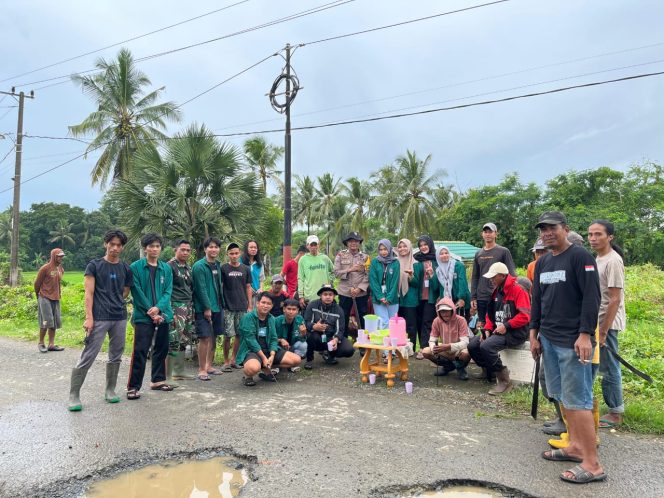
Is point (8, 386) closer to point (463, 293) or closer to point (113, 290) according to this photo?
point (113, 290)

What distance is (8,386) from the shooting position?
6016 mm

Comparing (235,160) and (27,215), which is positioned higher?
(27,215)

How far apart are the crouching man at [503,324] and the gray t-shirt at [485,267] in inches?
25.5

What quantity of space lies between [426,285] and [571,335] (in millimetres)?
3481

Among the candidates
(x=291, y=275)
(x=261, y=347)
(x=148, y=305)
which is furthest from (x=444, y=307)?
(x=148, y=305)

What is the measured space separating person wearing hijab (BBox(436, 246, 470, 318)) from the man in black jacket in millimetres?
1463

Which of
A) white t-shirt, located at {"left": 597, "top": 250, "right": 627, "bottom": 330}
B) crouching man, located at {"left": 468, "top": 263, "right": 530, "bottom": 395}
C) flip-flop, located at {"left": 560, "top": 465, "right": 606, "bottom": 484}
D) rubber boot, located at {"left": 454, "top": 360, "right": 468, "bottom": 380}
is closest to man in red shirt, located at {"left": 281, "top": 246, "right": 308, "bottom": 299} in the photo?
rubber boot, located at {"left": 454, "top": 360, "right": 468, "bottom": 380}

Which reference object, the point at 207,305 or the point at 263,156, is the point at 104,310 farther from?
the point at 263,156

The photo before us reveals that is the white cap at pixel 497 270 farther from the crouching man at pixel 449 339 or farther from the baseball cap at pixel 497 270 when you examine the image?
the crouching man at pixel 449 339

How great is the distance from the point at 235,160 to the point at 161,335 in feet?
21.1

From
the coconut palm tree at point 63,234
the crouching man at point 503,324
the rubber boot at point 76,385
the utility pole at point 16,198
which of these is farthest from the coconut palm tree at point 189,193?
the coconut palm tree at point 63,234

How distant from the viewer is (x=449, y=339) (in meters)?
5.75

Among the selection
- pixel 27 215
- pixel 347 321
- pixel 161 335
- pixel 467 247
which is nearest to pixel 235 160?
pixel 347 321

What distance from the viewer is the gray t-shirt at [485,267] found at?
6113mm
